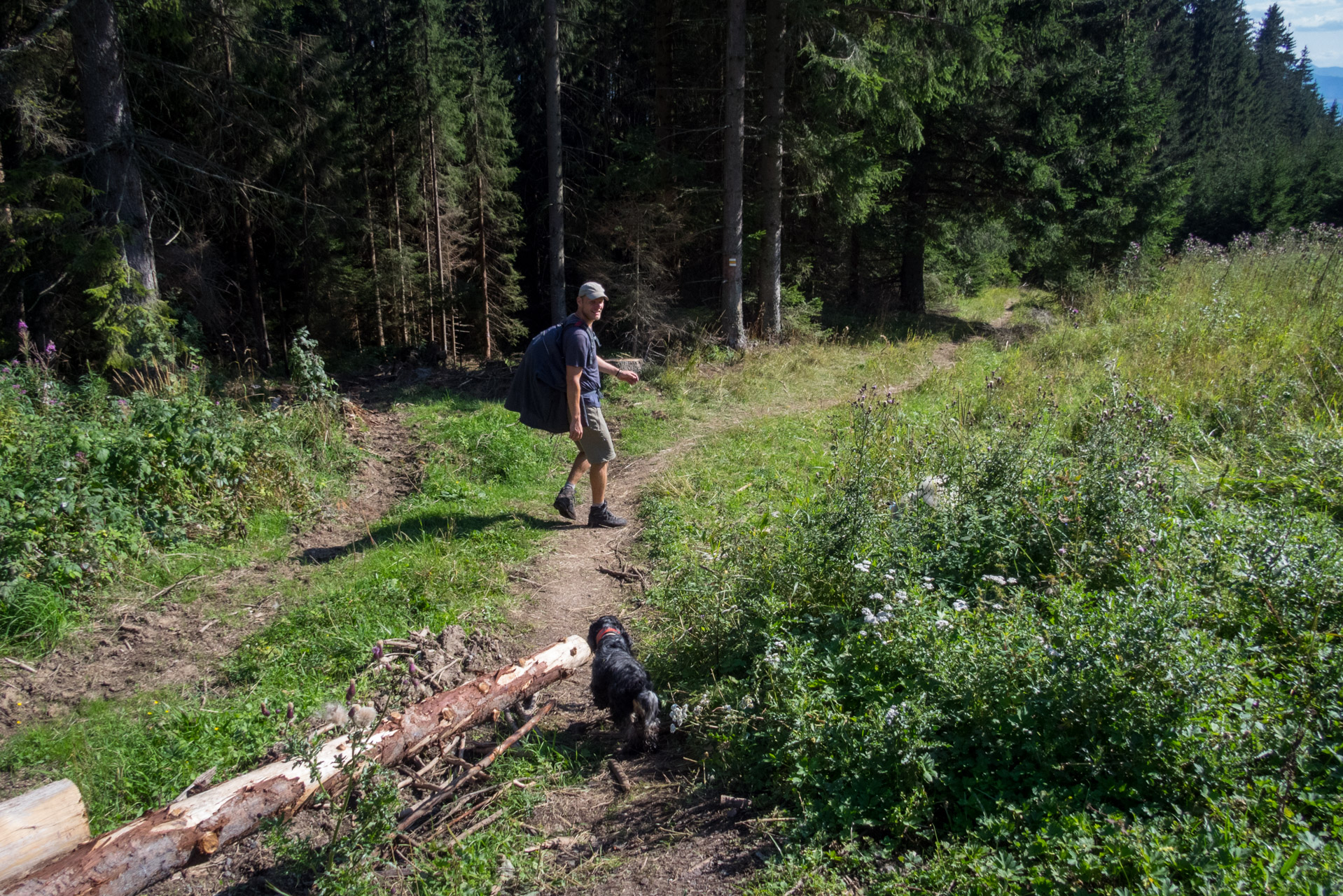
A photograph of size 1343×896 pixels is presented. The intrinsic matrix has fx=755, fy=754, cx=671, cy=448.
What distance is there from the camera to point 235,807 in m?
3.07

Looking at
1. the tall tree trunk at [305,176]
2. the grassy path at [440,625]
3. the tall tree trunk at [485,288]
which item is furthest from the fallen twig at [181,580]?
the tall tree trunk at [485,288]

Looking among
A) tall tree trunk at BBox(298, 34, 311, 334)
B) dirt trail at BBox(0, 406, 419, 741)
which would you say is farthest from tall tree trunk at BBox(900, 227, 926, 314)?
dirt trail at BBox(0, 406, 419, 741)

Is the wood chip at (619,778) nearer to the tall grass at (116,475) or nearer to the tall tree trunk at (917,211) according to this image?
the tall grass at (116,475)

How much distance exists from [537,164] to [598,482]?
2208cm

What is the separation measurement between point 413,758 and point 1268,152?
50142mm

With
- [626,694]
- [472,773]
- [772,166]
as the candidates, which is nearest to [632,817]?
[626,694]

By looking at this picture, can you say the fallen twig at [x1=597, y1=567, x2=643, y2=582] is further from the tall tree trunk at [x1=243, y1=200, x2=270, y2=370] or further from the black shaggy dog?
the tall tree trunk at [x1=243, y1=200, x2=270, y2=370]

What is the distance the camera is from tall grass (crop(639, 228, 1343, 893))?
2.44 metres

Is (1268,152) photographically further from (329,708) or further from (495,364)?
(329,708)

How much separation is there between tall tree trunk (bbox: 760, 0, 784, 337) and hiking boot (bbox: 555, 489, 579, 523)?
28.6 feet

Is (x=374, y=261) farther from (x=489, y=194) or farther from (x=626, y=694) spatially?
(x=626, y=694)

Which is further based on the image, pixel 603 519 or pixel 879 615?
pixel 603 519

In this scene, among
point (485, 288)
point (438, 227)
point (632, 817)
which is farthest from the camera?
point (485, 288)

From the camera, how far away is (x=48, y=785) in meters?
3.03
